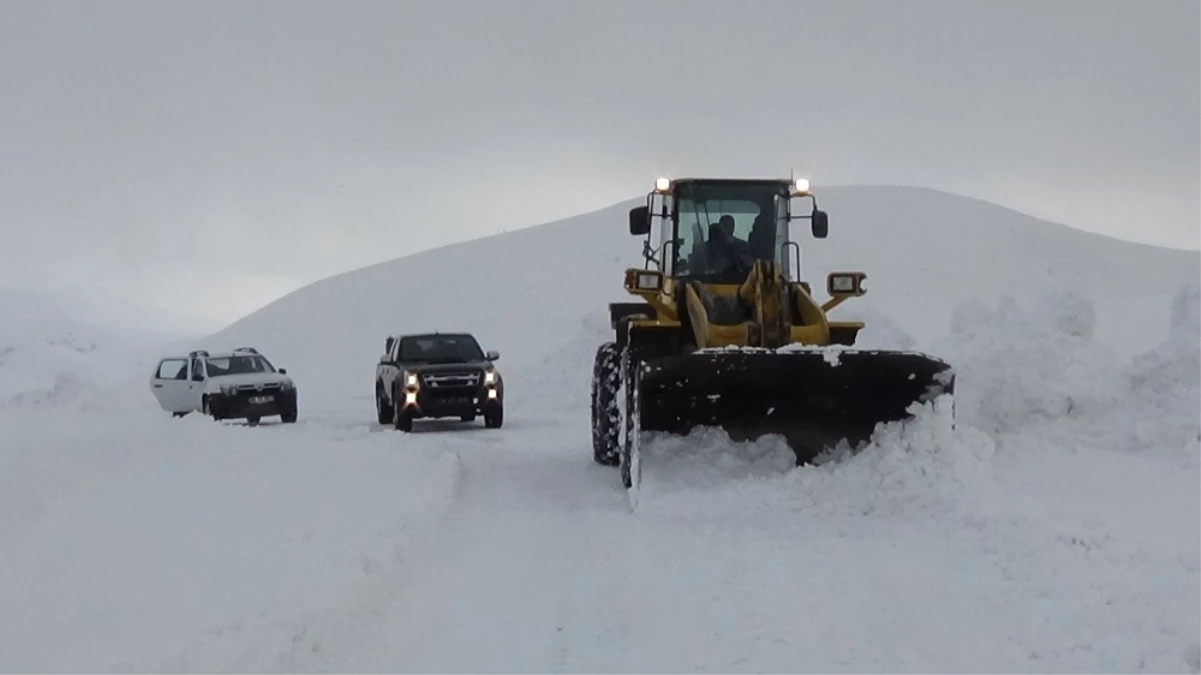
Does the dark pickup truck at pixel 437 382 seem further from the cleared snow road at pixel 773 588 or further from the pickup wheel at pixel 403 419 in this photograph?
the cleared snow road at pixel 773 588

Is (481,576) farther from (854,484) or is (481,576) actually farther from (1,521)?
(1,521)

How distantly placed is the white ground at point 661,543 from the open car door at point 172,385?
5308mm

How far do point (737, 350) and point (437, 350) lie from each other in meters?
10.9

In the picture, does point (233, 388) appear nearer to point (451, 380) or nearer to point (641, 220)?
point (451, 380)

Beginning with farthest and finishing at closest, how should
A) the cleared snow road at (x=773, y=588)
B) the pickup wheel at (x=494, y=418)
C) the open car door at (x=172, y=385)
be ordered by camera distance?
the open car door at (x=172, y=385) < the pickup wheel at (x=494, y=418) < the cleared snow road at (x=773, y=588)

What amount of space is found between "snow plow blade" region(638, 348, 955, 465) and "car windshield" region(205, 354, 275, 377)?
A: 13840 millimetres

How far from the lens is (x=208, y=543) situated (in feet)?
28.6

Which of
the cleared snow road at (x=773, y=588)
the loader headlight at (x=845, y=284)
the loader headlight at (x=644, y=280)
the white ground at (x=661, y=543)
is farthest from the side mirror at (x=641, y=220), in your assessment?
the cleared snow road at (x=773, y=588)

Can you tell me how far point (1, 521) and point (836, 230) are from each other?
1710 inches

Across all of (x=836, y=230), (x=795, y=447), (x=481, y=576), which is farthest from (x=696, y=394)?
(x=836, y=230)

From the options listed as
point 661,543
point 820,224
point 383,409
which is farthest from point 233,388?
point 661,543

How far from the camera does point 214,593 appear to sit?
6852mm

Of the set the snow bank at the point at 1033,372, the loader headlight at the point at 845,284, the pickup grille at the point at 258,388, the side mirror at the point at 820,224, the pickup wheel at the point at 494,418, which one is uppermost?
the side mirror at the point at 820,224

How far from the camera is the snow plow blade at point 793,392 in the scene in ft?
29.6
